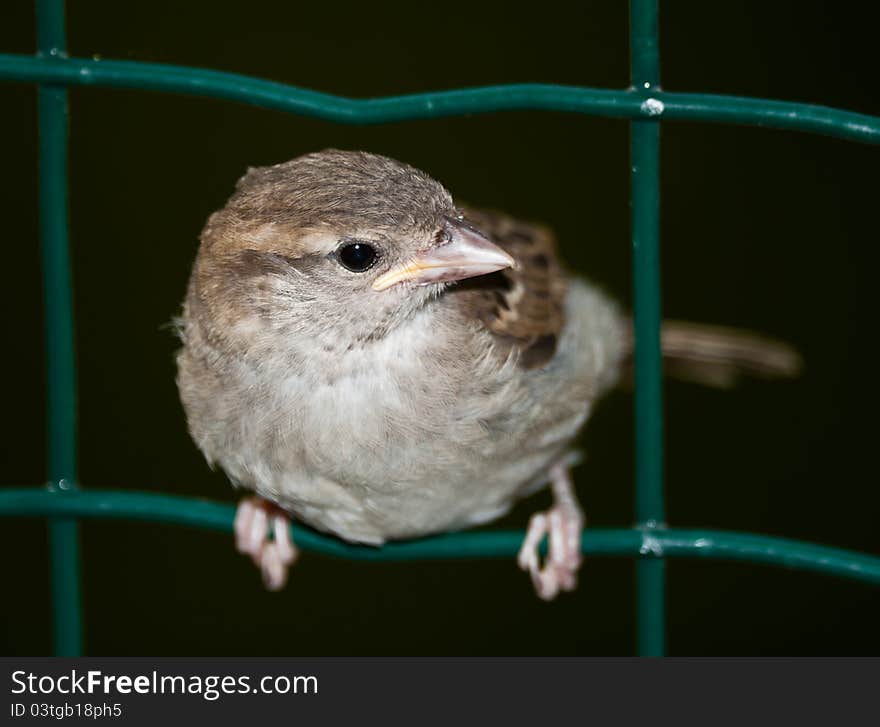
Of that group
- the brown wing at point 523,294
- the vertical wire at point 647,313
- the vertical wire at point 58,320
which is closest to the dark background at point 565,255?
the brown wing at point 523,294

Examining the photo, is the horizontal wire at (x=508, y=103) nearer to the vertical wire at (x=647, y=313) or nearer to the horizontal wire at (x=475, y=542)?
the vertical wire at (x=647, y=313)

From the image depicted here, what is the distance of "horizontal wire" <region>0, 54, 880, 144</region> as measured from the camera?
255 cm

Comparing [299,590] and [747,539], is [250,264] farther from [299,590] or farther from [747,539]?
[299,590]

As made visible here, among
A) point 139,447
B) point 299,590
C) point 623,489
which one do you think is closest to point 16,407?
point 139,447

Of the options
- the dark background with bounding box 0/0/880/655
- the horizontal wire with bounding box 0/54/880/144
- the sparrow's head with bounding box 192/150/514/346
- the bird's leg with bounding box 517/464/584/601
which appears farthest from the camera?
the dark background with bounding box 0/0/880/655

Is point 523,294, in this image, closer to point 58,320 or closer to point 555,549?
point 555,549

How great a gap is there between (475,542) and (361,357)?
0.50 m

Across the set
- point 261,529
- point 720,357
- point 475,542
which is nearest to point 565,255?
point 720,357

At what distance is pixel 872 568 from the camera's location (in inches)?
107

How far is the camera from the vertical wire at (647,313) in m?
2.65

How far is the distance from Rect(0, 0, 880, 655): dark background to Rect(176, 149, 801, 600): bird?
2.47 m

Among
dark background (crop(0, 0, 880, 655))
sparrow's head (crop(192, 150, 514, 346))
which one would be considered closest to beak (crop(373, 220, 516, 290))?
sparrow's head (crop(192, 150, 514, 346))

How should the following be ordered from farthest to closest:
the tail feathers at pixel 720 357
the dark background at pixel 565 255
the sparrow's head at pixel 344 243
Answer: the dark background at pixel 565 255 → the tail feathers at pixel 720 357 → the sparrow's head at pixel 344 243

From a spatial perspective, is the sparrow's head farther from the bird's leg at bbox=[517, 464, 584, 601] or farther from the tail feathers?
the tail feathers
